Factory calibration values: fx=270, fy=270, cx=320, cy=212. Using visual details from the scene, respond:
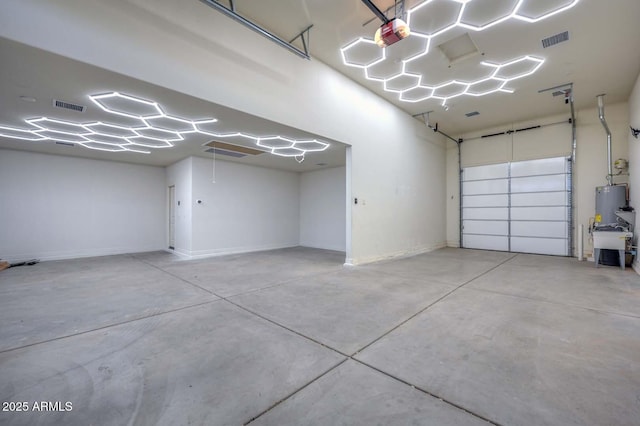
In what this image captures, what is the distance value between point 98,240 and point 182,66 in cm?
627

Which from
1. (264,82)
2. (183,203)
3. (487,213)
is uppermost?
(264,82)

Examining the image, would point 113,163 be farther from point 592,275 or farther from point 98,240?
point 592,275

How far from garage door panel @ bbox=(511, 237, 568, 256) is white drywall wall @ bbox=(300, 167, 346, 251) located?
495 cm

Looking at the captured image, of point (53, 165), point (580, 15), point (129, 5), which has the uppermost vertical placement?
point (580, 15)

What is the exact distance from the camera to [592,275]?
4758 mm

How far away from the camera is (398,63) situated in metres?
4.80

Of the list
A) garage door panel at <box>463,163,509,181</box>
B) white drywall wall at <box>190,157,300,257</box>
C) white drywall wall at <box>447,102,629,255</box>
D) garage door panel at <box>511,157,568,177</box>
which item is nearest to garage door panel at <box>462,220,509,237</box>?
garage door panel at <box>463,163,509,181</box>

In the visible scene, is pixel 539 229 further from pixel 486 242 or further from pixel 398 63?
pixel 398 63

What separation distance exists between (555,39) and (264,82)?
4.52 metres

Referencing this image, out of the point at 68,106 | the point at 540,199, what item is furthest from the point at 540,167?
the point at 68,106

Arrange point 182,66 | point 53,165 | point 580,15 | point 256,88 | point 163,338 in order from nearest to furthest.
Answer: point 163,338 < point 182,66 < point 580,15 < point 256,88 < point 53,165

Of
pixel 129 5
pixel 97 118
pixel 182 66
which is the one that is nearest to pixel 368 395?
pixel 182 66

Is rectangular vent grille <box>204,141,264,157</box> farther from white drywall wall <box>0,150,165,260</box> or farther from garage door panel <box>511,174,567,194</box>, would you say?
garage door panel <box>511,174,567,194</box>

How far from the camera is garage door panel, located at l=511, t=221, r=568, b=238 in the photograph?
23.2 feet
